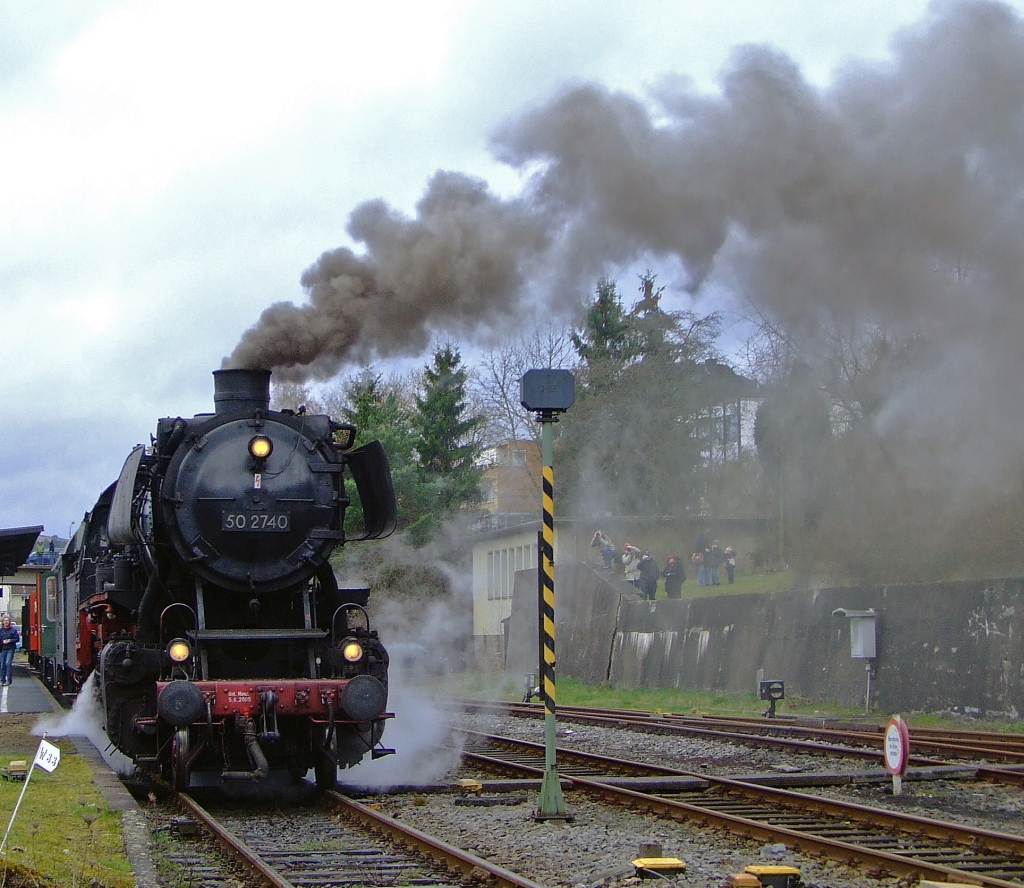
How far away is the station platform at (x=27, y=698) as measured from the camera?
1955cm

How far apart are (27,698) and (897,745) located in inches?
702

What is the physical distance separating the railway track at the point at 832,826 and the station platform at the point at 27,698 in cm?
1112

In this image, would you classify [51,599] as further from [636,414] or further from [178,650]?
[636,414]

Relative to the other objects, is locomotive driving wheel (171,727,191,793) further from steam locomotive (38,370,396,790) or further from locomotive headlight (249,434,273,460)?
locomotive headlight (249,434,273,460)

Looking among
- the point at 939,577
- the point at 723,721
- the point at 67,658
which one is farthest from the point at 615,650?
the point at 67,658

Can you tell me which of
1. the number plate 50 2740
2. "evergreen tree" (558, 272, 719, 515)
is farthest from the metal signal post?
"evergreen tree" (558, 272, 719, 515)

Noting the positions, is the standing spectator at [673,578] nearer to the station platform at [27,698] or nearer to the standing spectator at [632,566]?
the standing spectator at [632,566]

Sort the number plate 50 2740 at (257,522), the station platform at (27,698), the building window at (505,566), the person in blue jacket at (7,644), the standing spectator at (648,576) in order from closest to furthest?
the number plate 50 2740 at (257,522) → the station platform at (27,698) → the person in blue jacket at (7,644) → the standing spectator at (648,576) → the building window at (505,566)

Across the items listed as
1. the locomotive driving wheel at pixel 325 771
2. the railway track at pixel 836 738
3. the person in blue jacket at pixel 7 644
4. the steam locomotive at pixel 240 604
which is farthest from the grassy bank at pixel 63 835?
the person in blue jacket at pixel 7 644

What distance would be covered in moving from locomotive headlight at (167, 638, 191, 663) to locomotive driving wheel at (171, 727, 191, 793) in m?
0.53

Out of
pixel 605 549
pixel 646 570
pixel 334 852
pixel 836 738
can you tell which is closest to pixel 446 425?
pixel 605 549

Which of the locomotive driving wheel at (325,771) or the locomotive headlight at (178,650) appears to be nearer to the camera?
the locomotive headlight at (178,650)

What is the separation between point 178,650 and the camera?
9414 millimetres

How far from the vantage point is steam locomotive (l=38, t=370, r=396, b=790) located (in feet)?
30.4
